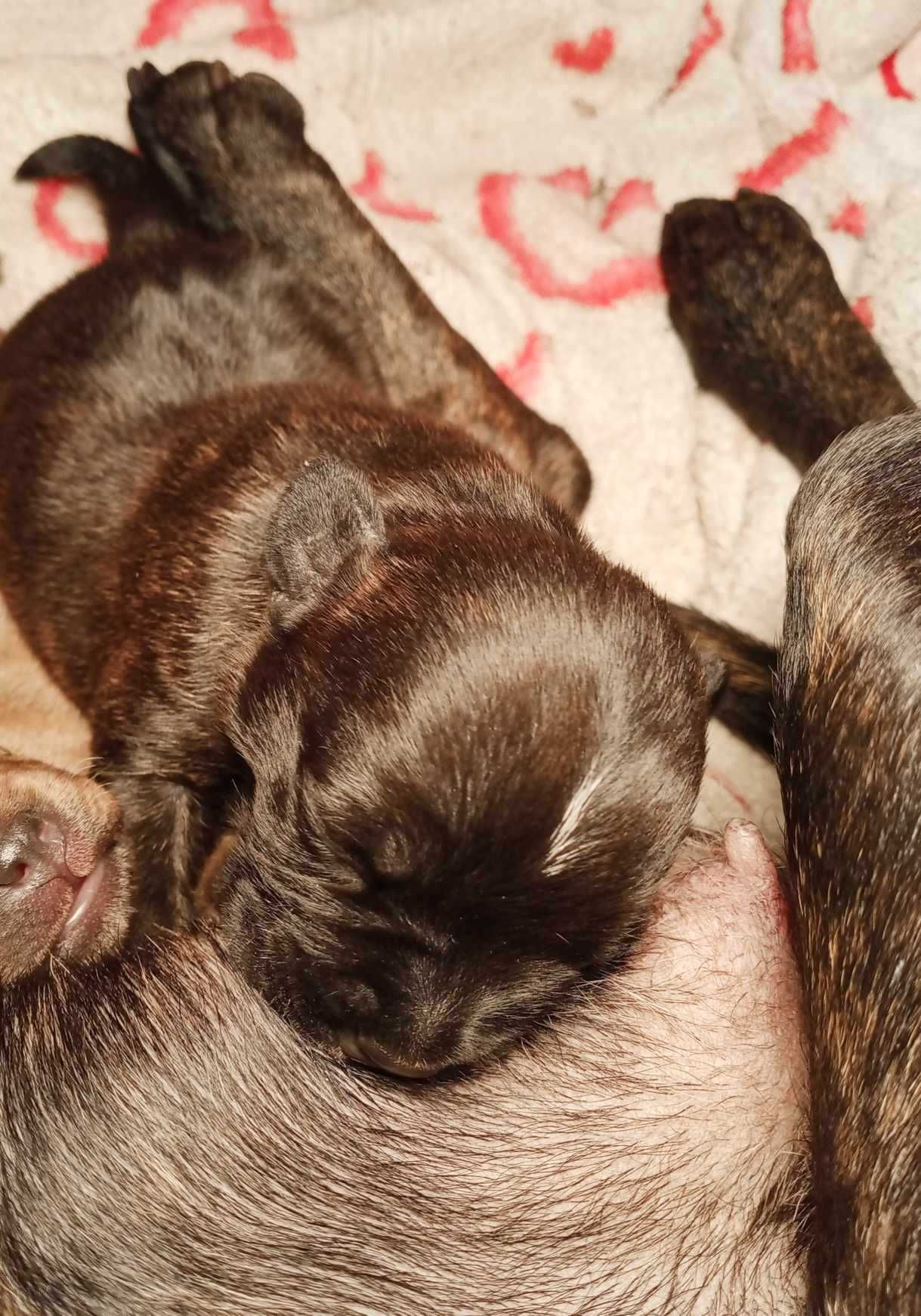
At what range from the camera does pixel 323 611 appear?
1.62 meters

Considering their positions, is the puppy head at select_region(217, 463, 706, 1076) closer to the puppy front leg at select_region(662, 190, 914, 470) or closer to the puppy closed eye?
the puppy closed eye

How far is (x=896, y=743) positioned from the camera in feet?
4.81

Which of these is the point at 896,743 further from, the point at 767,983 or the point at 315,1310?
the point at 315,1310

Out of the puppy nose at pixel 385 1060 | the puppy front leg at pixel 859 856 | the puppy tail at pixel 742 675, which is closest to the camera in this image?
the puppy front leg at pixel 859 856

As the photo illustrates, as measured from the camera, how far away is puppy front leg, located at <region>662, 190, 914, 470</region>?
7.38ft

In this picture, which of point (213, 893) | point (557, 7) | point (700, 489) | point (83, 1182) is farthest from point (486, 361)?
point (83, 1182)

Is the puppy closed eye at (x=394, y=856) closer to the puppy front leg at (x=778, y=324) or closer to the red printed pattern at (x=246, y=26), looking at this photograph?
the puppy front leg at (x=778, y=324)

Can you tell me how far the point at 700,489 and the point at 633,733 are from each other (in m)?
1.18

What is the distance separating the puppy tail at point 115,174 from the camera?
94.3 inches

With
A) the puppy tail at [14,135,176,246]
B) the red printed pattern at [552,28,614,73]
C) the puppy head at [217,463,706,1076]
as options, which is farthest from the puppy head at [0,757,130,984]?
the red printed pattern at [552,28,614,73]

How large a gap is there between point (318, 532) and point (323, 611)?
0.10 m

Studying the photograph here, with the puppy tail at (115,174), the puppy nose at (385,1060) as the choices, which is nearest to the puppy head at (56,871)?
the puppy nose at (385,1060)

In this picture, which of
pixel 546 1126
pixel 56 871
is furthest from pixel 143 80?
pixel 546 1126

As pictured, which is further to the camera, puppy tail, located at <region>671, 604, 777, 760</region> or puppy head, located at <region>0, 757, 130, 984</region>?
puppy tail, located at <region>671, 604, 777, 760</region>
